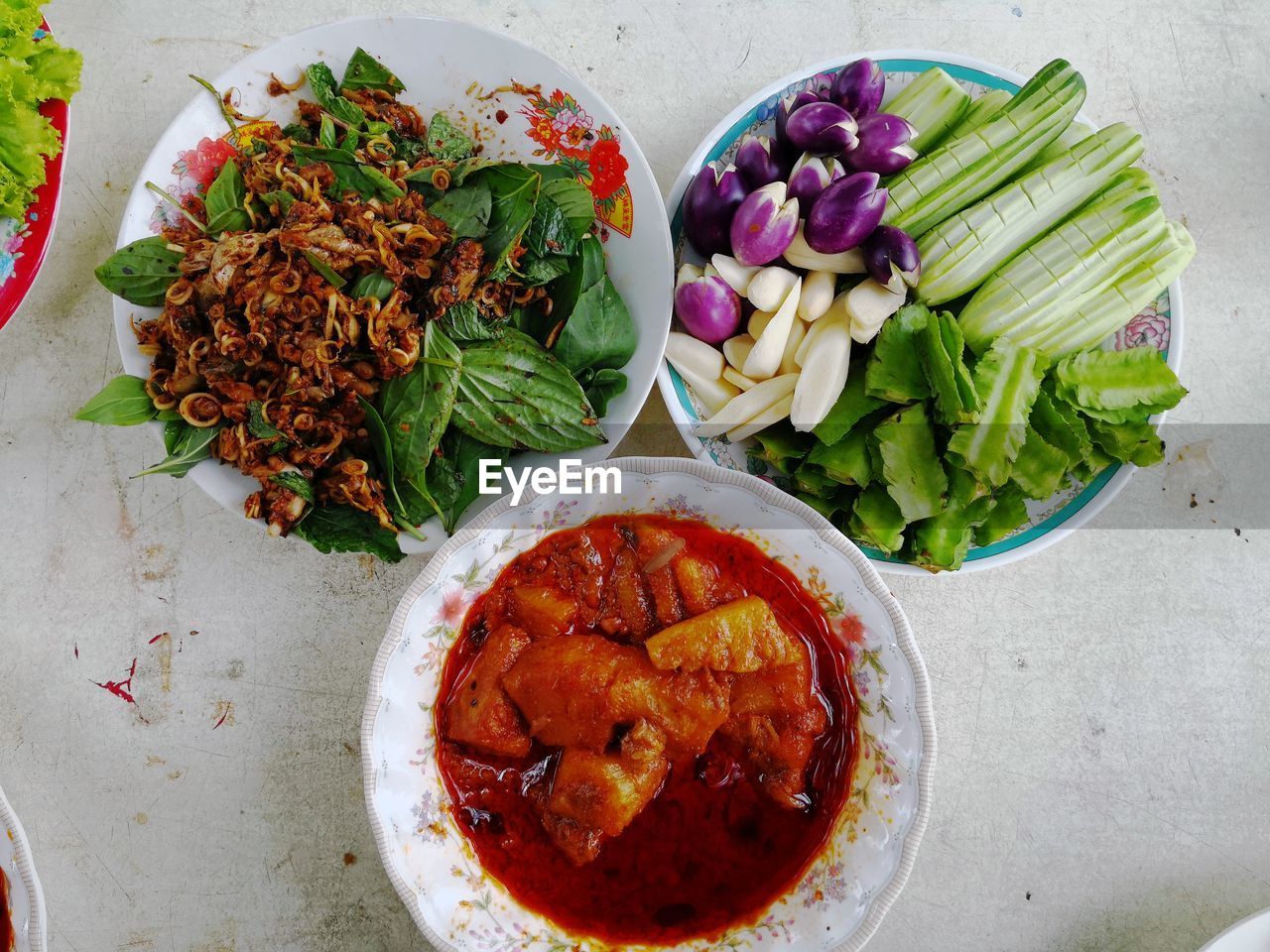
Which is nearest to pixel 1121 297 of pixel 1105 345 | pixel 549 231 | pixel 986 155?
pixel 1105 345

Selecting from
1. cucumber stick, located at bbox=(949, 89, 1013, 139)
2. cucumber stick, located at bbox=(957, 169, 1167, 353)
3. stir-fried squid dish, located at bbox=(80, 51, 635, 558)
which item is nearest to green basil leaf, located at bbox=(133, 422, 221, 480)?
stir-fried squid dish, located at bbox=(80, 51, 635, 558)

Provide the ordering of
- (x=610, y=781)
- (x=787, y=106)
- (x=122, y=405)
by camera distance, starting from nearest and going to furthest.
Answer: (x=610, y=781) → (x=122, y=405) → (x=787, y=106)

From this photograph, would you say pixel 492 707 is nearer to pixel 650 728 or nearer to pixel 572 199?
pixel 650 728

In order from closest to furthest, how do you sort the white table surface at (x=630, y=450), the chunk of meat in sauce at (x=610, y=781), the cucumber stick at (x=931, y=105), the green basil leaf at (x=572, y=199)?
the chunk of meat in sauce at (x=610, y=781) → the green basil leaf at (x=572, y=199) → the cucumber stick at (x=931, y=105) → the white table surface at (x=630, y=450)

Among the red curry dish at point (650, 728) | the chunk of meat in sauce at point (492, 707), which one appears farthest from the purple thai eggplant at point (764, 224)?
the chunk of meat in sauce at point (492, 707)

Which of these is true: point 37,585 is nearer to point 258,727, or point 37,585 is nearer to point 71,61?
point 258,727

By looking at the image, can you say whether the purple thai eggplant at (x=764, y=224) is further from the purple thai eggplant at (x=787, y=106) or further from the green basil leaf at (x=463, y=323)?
the green basil leaf at (x=463, y=323)
